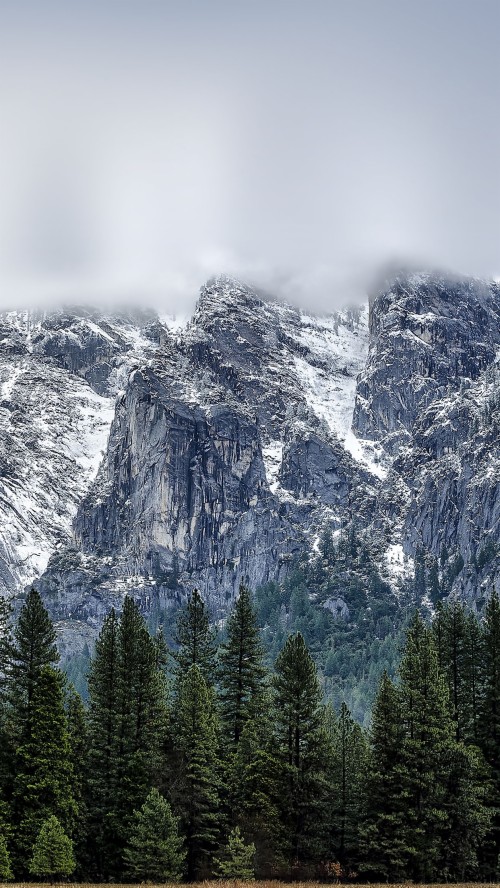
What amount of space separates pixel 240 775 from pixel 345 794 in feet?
22.3

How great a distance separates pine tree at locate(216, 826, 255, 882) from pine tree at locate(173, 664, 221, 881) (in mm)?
4171

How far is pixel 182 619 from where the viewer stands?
82.8 m

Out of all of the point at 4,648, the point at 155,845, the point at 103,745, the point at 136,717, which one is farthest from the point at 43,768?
the point at 136,717

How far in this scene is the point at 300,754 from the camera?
66438 millimetres

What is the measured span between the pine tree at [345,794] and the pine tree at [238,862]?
8320mm

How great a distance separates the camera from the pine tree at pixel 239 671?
73750mm

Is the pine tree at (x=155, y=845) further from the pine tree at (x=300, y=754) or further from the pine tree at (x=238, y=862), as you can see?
the pine tree at (x=300, y=754)

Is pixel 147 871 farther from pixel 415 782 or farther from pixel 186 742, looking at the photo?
pixel 415 782

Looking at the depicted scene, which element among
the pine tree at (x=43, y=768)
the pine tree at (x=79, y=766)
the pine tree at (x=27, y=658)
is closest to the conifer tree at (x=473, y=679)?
the pine tree at (x=79, y=766)

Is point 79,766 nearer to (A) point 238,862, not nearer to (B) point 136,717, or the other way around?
(B) point 136,717

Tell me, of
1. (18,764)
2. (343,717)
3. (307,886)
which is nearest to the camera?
(307,886)

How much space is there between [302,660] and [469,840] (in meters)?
14.4

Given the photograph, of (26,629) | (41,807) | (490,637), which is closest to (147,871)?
(41,807)

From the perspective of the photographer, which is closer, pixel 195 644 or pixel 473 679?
pixel 473 679
